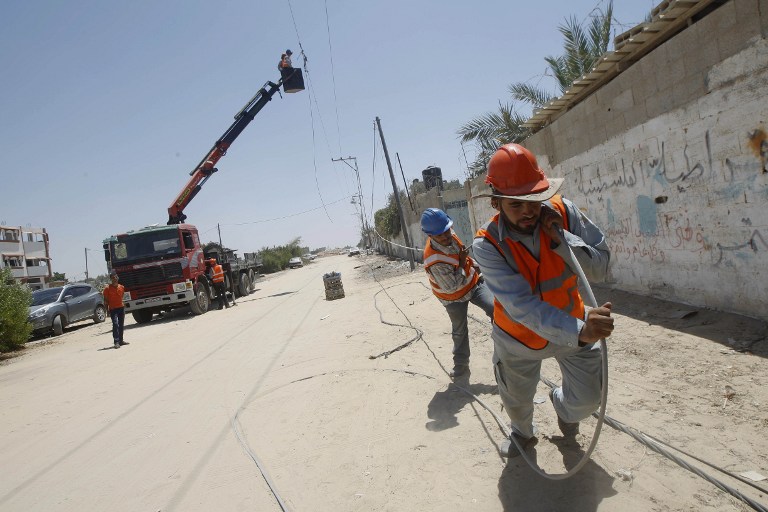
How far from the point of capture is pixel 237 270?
2000cm

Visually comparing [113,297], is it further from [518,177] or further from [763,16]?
[763,16]

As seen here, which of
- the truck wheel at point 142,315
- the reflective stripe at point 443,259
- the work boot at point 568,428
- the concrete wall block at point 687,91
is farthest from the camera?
the truck wheel at point 142,315

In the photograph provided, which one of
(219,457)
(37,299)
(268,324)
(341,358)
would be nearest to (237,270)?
(37,299)

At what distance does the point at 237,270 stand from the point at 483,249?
18.9m

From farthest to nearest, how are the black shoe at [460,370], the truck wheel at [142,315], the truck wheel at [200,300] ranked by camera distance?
the truck wheel at [142,315] < the truck wheel at [200,300] < the black shoe at [460,370]

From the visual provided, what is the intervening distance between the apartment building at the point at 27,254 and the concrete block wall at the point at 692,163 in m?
53.1

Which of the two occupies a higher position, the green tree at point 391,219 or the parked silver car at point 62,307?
the green tree at point 391,219

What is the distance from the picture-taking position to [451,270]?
4230 mm

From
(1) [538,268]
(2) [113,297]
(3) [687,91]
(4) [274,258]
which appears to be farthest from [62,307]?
(4) [274,258]

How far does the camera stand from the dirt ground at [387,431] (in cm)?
267

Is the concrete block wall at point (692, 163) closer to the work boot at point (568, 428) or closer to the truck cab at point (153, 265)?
the work boot at point (568, 428)

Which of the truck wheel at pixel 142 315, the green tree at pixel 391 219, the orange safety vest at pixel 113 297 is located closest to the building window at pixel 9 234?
the green tree at pixel 391 219

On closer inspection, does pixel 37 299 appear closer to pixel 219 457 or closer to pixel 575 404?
pixel 219 457

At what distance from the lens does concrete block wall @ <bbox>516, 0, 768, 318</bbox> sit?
437cm
